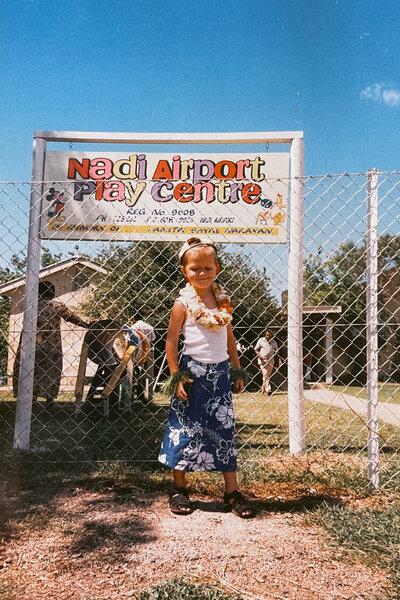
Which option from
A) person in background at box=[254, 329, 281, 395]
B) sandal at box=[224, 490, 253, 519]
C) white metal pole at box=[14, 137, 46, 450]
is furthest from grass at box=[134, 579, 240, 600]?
person in background at box=[254, 329, 281, 395]

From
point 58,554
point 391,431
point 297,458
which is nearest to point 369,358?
point 297,458

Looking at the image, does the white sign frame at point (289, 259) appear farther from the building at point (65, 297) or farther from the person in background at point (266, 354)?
the person in background at point (266, 354)

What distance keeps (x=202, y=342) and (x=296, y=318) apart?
117cm

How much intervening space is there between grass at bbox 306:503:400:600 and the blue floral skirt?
1.92ft

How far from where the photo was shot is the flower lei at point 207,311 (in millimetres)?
2703

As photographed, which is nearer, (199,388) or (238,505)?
(238,505)

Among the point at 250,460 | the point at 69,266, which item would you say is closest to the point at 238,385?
the point at 250,460

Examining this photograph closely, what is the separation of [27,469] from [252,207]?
8.40 ft

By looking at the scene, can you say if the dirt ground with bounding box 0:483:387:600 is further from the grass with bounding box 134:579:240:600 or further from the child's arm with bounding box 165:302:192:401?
the child's arm with bounding box 165:302:192:401

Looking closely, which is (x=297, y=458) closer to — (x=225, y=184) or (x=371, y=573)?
(x=371, y=573)

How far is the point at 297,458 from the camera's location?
353 cm

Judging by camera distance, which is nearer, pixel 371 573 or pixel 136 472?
pixel 371 573

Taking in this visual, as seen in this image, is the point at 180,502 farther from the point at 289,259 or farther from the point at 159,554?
the point at 289,259

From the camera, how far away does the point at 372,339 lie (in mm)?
2947
